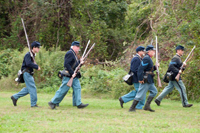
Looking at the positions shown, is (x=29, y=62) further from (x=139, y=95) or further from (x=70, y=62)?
(x=139, y=95)

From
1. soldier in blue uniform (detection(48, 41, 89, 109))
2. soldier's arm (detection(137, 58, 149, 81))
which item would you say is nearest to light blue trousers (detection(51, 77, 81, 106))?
soldier in blue uniform (detection(48, 41, 89, 109))

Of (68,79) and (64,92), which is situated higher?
(68,79)

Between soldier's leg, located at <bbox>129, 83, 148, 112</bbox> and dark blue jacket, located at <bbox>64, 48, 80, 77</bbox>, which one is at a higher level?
dark blue jacket, located at <bbox>64, 48, 80, 77</bbox>

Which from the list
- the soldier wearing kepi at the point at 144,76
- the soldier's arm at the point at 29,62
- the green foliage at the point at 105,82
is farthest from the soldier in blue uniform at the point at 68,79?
the green foliage at the point at 105,82

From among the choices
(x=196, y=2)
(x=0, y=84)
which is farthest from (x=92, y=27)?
(x=196, y=2)

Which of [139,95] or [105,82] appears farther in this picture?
[105,82]

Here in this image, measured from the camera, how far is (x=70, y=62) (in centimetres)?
1018

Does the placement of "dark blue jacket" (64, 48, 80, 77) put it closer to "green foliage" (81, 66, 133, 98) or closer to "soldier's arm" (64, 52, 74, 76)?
"soldier's arm" (64, 52, 74, 76)

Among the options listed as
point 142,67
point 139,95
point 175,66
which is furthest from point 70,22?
point 139,95

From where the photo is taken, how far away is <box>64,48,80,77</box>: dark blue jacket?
10037 millimetres

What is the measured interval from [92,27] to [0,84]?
7.75 meters

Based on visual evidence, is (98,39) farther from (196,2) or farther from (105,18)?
(196,2)

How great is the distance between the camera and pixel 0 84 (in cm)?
1720

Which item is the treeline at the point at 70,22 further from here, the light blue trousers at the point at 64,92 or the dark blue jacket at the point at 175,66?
the light blue trousers at the point at 64,92
